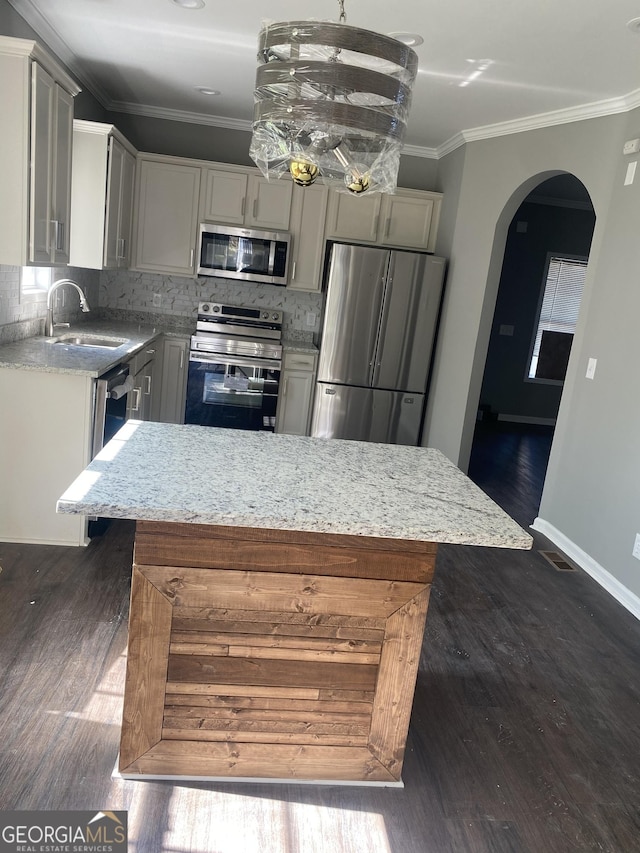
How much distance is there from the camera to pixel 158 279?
5.61 m

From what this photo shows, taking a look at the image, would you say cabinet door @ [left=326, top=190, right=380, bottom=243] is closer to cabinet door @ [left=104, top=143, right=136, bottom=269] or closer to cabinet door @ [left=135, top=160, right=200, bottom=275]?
cabinet door @ [left=135, top=160, right=200, bottom=275]

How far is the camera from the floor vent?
3.74 metres

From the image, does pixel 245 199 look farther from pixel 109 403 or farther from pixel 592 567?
pixel 592 567

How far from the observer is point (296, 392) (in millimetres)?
5355

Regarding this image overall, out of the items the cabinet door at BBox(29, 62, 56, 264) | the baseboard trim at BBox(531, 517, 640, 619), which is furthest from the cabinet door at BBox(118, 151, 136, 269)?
the baseboard trim at BBox(531, 517, 640, 619)

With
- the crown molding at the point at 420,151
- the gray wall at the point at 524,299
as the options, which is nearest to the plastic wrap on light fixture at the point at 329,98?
the crown molding at the point at 420,151

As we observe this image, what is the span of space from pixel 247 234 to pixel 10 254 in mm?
2432

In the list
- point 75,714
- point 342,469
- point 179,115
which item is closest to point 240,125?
point 179,115

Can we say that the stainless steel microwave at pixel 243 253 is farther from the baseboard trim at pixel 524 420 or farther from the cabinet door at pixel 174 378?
the baseboard trim at pixel 524 420

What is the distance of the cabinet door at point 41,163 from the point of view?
2.94 m

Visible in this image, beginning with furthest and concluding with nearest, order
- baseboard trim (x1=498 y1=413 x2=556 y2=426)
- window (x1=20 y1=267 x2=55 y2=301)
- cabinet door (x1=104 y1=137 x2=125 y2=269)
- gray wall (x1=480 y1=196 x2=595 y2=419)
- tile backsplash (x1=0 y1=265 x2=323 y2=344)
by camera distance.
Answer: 1. baseboard trim (x1=498 y1=413 x2=556 y2=426)
2. gray wall (x1=480 y1=196 x2=595 y2=419)
3. tile backsplash (x1=0 y1=265 x2=323 y2=344)
4. cabinet door (x1=104 y1=137 x2=125 y2=269)
5. window (x1=20 y1=267 x2=55 y2=301)

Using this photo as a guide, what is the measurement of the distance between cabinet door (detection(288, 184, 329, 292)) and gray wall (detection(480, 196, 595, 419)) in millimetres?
2910

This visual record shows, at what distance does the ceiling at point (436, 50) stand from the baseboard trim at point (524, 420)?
3.84 metres

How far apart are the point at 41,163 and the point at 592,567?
3.50 metres
